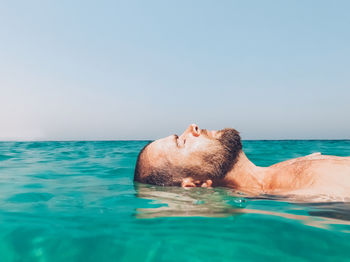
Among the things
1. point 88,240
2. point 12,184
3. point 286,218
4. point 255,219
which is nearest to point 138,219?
point 88,240

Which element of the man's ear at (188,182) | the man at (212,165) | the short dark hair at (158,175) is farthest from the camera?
the short dark hair at (158,175)

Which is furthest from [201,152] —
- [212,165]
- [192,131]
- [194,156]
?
[192,131]

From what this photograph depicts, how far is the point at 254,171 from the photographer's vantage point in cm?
455

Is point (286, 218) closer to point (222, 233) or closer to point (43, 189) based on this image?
point (222, 233)

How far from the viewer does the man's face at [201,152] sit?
429cm

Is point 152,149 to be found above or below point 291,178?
above

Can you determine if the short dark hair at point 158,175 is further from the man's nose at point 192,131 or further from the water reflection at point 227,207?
the man's nose at point 192,131

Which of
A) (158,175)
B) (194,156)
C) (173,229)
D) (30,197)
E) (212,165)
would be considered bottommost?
(30,197)

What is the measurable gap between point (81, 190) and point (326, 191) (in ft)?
12.4

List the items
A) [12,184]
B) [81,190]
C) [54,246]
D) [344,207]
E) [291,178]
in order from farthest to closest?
[12,184]
[81,190]
[291,178]
[344,207]
[54,246]

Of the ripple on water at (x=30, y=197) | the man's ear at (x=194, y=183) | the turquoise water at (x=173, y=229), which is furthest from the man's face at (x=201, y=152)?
the ripple on water at (x=30, y=197)

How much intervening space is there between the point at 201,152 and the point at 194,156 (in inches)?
5.3

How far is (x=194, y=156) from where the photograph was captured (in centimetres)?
431

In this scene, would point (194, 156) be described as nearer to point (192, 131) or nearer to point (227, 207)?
point (192, 131)
